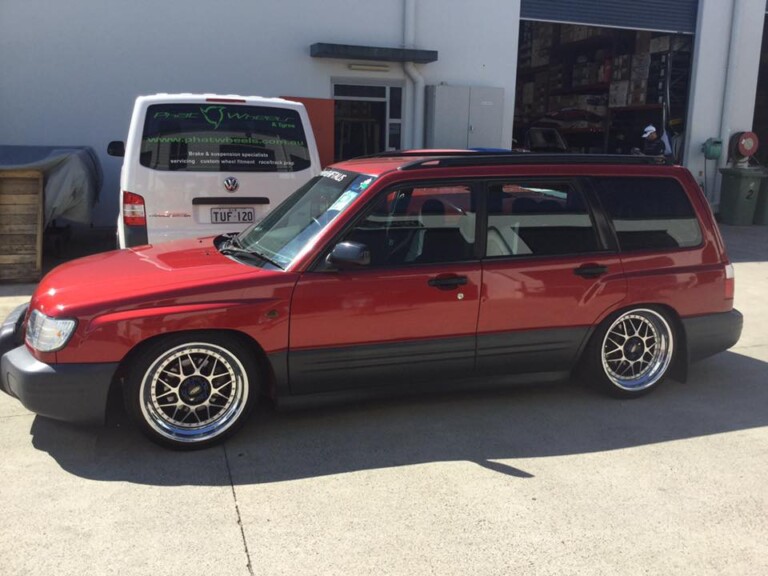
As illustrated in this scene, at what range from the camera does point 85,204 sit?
8.98m

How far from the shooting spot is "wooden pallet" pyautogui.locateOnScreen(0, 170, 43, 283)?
26.2ft

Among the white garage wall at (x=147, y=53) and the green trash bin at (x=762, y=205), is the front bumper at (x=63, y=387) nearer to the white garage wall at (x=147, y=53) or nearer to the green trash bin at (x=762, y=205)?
the white garage wall at (x=147, y=53)

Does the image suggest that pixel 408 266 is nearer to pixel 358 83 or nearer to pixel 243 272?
pixel 243 272

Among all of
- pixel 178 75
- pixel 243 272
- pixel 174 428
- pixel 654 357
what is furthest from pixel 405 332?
pixel 178 75

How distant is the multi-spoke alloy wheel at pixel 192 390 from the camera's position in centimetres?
369

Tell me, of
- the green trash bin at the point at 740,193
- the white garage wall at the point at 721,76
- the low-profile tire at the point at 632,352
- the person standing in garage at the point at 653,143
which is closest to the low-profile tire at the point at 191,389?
the low-profile tire at the point at 632,352

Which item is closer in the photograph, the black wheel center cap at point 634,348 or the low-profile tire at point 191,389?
the low-profile tire at point 191,389

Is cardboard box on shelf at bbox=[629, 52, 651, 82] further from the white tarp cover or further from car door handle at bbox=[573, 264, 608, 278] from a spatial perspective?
car door handle at bbox=[573, 264, 608, 278]

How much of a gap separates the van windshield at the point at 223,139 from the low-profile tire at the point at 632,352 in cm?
→ 329

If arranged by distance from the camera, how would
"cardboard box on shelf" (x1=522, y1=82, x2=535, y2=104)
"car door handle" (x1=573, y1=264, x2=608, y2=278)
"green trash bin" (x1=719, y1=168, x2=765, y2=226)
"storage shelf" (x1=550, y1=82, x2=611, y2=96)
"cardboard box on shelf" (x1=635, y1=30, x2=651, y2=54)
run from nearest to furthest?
"car door handle" (x1=573, y1=264, x2=608, y2=278), "green trash bin" (x1=719, y1=168, x2=765, y2=226), "cardboard box on shelf" (x1=635, y1=30, x2=651, y2=54), "storage shelf" (x1=550, y1=82, x2=611, y2=96), "cardboard box on shelf" (x1=522, y1=82, x2=535, y2=104)

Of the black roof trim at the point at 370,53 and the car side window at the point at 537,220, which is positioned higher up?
the black roof trim at the point at 370,53

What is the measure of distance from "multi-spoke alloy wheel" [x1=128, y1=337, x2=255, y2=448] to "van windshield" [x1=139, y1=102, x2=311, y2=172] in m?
2.86

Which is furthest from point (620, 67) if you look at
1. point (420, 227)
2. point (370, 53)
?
point (420, 227)

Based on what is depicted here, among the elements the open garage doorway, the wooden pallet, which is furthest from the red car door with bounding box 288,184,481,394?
the open garage doorway
